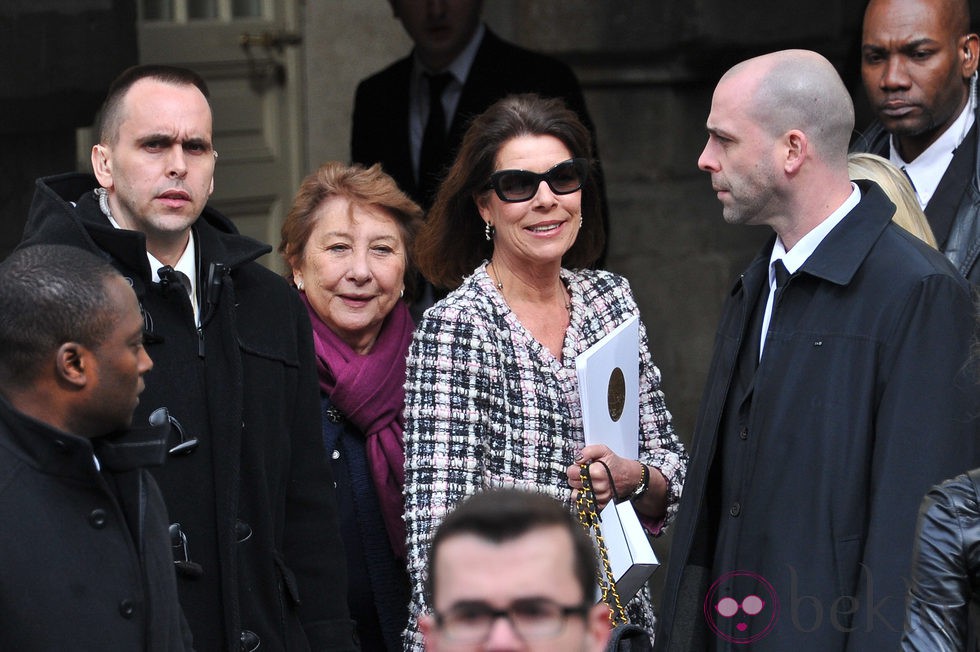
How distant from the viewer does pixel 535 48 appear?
6801mm

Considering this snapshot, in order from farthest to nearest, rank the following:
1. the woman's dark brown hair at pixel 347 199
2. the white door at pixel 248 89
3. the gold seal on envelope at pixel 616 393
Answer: the white door at pixel 248 89 < the woman's dark brown hair at pixel 347 199 < the gold seal on envelope at pixel 616 393

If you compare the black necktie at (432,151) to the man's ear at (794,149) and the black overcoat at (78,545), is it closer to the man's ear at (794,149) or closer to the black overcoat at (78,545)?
the man's ear at (794,149)

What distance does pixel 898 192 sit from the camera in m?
3.78

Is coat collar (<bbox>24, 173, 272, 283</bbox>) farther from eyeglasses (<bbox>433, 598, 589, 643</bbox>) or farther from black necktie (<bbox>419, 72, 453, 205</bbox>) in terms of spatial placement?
black necktie (<bbox>419, 72, 453, 205</bbox>)

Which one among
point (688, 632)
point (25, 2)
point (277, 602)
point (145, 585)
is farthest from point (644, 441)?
point (25, 2)

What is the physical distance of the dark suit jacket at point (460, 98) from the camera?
5.88 meters

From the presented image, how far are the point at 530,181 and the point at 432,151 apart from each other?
193 cm

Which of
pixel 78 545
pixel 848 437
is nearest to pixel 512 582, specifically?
pixel 78 545

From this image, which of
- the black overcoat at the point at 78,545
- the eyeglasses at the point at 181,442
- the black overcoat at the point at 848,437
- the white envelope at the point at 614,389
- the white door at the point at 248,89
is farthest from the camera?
the white door at the point at 248,89

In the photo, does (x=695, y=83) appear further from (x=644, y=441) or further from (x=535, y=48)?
(x=644, y=441)

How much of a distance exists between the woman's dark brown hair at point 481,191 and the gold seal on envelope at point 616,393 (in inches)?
20.5

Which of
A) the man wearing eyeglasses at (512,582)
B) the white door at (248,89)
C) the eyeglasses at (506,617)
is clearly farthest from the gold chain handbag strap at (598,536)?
the white door at (248,89)

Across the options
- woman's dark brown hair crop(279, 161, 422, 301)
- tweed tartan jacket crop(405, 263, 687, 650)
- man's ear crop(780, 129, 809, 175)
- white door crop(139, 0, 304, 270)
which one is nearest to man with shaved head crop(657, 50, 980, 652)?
man's ear crop(780, 129, 809, 175)

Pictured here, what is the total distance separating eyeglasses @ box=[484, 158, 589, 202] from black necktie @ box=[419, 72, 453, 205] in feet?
5.89
